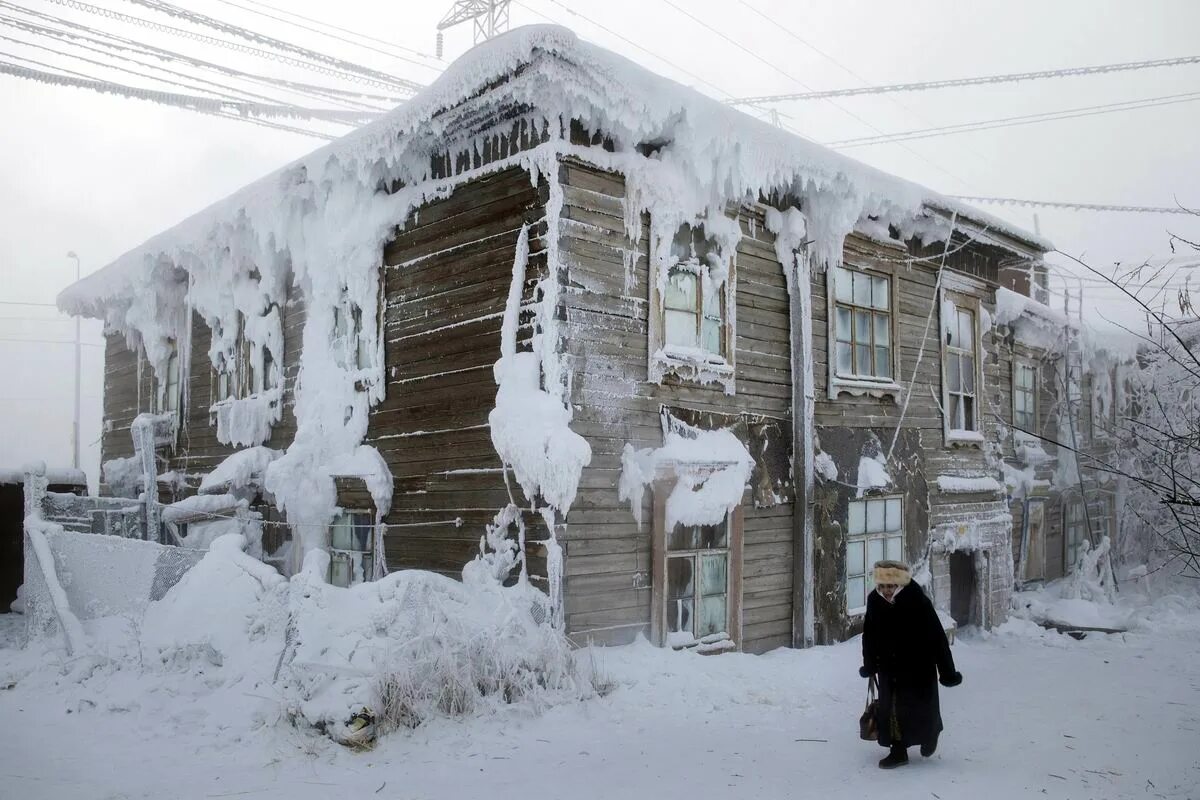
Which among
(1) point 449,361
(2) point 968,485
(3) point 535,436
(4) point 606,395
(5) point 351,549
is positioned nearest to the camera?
(3) point 535,436

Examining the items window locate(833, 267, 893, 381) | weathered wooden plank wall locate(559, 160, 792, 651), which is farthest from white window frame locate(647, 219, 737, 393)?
window locate(833, 267, 893, 381)

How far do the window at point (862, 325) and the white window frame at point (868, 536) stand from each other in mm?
1662

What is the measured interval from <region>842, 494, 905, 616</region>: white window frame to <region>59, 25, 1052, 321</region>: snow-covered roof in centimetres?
332

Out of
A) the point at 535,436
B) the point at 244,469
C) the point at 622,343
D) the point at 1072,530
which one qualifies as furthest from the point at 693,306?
the point at 1072,530

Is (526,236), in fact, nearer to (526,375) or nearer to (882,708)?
(526,375)

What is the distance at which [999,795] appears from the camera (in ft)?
18.5

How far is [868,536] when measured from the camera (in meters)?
11.6

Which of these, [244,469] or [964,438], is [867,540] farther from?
[244,469]

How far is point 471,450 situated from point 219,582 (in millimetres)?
2753

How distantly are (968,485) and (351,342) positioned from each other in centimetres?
931

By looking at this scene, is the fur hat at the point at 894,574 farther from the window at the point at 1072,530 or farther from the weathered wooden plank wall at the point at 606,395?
the window at the point at 1072,530

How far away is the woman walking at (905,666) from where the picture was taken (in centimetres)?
612

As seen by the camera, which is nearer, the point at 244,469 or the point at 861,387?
the point at 861,387

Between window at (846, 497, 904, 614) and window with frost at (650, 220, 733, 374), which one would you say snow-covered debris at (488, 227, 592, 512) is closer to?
window with frost at (650, 220, 733, 374)
